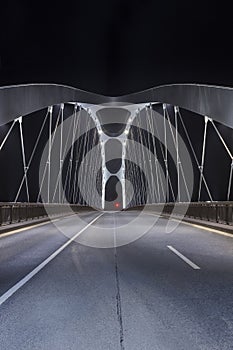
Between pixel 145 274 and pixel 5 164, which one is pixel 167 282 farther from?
pixel 5 164

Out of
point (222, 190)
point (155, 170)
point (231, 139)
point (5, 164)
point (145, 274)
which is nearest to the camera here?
point (145, 274)

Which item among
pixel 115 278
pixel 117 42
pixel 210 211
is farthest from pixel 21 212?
pixel 115 278

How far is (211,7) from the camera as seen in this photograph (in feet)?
50.1

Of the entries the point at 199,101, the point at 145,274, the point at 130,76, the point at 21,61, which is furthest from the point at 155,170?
the point at 145,274

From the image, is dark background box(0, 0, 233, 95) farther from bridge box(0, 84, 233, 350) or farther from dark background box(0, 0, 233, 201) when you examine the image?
bridge box(0, 84, 233, 350)

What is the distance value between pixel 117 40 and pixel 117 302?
16.1 metres

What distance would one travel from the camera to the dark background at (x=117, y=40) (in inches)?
617

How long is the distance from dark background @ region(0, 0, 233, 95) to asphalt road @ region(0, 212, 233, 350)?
9923mm

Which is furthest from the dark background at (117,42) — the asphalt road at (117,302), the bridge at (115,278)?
the asphalt road at (117,302)

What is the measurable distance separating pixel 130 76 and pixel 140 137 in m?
44.2

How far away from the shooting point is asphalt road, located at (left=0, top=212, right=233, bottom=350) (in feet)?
12.6

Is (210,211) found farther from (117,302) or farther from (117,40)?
(117,302)

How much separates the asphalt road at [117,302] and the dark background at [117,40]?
9923mm

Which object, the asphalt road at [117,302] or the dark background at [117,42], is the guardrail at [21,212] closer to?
the dark background at [117,42]
